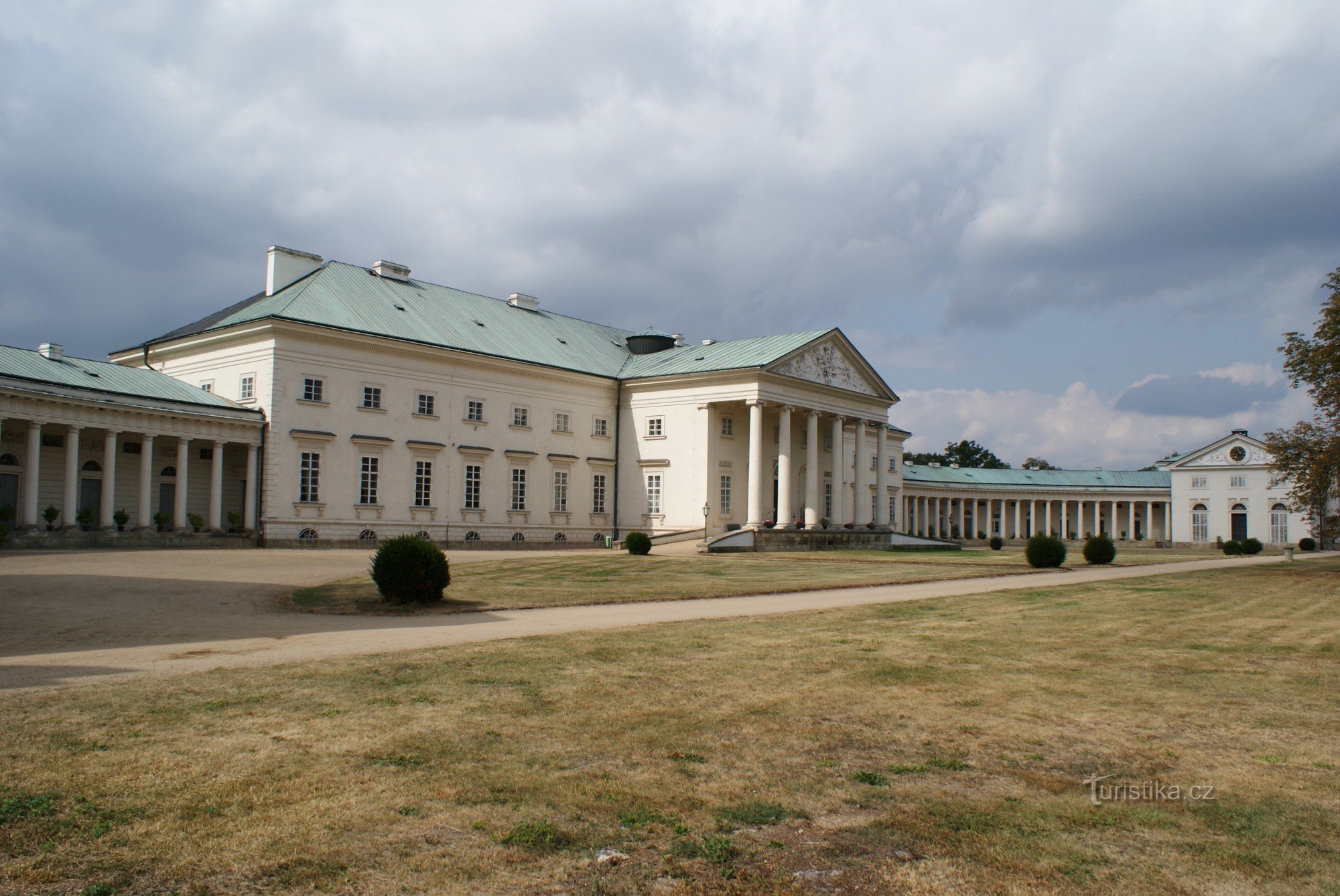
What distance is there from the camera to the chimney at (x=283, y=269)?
155 ft

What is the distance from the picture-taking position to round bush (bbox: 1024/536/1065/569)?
34375mm

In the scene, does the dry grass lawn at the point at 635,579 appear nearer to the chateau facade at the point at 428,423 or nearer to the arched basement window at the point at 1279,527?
the chateau facade at the point at 428,423

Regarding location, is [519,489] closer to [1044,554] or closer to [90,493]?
[90,493]

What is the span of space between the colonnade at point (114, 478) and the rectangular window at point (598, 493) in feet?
60.8

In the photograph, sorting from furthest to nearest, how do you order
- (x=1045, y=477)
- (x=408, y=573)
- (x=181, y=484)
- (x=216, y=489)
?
(x=1045, y=477)
(x=216, y=489)
(x=181, y=484)
(x=408, y=573)

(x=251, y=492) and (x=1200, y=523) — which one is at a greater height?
(x=251, y=492)

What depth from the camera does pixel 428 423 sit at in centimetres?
4659

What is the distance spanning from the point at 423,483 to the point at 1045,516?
8343 centimetres

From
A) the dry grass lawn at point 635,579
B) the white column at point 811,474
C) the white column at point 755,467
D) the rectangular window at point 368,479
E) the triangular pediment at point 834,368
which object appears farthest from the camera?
the white column at point 811,474

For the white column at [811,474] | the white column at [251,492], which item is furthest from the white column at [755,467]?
the white column at [251,492]

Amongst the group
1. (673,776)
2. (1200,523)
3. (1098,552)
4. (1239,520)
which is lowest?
(673,776)

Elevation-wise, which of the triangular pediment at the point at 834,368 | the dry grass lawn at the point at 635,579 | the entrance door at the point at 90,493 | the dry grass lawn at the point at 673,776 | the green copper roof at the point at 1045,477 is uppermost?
the triangular pediment at the point at 834,368

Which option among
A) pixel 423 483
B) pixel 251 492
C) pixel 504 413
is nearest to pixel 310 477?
pixel 251 492

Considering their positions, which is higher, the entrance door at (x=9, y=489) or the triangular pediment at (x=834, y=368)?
the triangular pediment at (x=834, y=368)
